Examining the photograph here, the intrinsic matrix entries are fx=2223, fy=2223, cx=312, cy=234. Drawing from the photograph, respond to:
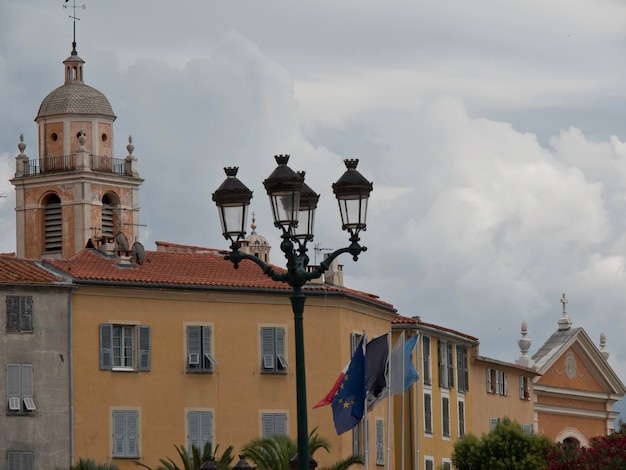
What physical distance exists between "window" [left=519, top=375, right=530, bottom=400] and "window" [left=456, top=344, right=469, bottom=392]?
9.38m

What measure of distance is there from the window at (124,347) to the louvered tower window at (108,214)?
1110 inches

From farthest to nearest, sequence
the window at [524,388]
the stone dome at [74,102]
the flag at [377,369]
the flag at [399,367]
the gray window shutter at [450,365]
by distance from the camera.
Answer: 1. the stone dome at [74,102]
2. the window at [524,388]
3. the gray window shutter at [450,365]
4. the flag at [377,369]
5. the flag at [399,367]

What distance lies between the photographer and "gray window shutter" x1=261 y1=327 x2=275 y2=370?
7512cm

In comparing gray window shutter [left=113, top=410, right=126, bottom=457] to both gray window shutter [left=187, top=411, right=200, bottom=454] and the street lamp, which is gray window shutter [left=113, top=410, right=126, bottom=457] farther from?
the street lamp

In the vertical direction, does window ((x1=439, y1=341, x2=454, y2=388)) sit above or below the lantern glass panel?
above

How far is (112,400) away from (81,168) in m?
29.8

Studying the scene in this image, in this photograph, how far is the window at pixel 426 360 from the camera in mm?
84375

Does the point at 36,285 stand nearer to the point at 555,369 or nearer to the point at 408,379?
the point at 408,379

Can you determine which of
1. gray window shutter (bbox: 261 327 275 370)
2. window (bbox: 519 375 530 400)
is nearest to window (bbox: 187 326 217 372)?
gray window shutter (bbox: 261 327 275 370)

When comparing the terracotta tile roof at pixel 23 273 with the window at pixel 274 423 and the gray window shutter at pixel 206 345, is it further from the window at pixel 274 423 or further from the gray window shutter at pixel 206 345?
the window at pixel 274 423

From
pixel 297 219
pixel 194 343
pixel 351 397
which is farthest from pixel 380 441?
pixel 297 219

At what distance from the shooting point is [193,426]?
73375 millimetres

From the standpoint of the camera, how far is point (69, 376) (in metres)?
71.1

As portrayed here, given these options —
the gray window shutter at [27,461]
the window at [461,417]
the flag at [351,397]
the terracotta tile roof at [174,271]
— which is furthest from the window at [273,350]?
the flag at [351,397]
